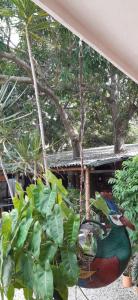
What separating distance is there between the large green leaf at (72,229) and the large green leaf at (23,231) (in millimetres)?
161

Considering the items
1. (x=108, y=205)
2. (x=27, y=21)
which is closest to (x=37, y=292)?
(x=108, y=205)

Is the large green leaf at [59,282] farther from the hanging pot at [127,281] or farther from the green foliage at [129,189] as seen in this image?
the hanging pot at [127,281]

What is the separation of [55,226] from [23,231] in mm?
147

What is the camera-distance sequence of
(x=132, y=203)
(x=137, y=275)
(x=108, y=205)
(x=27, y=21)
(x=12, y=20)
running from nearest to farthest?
1. (x=108, y=205)
2. (x=27, y=21)
3. (x=137, y=275)
4. (x=132, y=203)
5. (x=12, y=20)

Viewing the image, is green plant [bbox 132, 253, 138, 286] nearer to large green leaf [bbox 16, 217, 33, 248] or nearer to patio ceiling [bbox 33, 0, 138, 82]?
patio ceiling [bbox 33, 0, 138, 82]

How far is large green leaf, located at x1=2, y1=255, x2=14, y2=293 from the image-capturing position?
1329 mm

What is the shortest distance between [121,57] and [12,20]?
16.6 ft

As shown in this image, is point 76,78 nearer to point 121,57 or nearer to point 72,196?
point 72,196

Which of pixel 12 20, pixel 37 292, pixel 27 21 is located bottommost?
pixel 37 292

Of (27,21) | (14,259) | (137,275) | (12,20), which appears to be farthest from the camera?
(12,20)

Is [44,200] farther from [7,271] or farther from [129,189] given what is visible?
[129,189]

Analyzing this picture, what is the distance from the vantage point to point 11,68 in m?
7.51

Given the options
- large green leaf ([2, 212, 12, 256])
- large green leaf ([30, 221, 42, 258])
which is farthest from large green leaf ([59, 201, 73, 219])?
large green leaf ([2, 212, 12, 256])

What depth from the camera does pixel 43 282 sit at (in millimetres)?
1231
